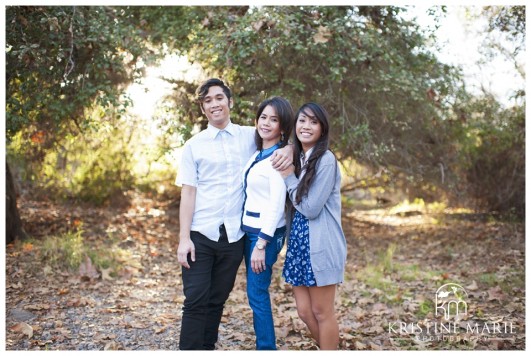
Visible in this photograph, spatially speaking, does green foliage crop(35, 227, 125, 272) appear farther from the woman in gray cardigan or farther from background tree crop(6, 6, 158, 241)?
the woman in gray cardigan

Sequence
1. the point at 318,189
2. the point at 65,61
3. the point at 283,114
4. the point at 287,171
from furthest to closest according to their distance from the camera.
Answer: the point at 65,61 < the point at 283,114 < the point at 287,171 < the point at 318,189

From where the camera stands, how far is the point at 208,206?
3.55 m

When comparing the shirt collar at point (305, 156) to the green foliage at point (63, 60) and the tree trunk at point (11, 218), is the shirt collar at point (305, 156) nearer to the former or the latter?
the green foliage at point (63, 60)

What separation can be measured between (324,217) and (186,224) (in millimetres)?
926

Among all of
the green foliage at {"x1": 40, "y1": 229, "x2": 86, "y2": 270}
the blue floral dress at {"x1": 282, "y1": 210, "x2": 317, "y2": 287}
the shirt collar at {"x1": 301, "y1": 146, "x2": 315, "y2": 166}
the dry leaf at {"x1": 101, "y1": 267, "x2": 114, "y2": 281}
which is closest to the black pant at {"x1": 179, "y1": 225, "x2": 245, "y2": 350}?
the blue floral dress at {"x1": 282, "y1": 210, "x2": 317, "y2": 287}

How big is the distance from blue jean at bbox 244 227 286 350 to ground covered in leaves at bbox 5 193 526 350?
830mm

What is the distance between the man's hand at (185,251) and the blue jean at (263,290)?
0.38 m

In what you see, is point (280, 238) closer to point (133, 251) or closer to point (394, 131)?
point (133, 251)

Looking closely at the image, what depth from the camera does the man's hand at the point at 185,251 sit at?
3486 millimetres

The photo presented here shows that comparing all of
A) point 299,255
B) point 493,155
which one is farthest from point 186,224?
point 493,155

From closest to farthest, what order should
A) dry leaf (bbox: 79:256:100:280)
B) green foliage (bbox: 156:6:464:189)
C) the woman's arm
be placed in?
the woman's arm
green foliage (bbox: 156:6:464:189)
dry leaf (bbox: 79:256:100:280)

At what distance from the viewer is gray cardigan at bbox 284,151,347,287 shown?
319 cm

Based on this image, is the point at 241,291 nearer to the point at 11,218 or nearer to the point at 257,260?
the point at 257,260
